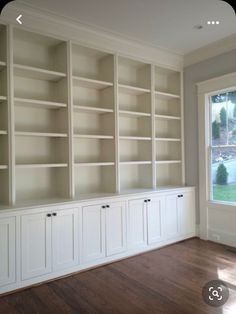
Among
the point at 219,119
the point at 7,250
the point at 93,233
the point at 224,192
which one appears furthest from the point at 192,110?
the point at 7,250

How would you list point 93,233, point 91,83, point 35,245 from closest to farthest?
1. point 35,245
2. point 93,233
3. point 91,83

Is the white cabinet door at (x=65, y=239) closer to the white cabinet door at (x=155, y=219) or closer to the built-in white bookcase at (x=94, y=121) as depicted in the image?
the built-in white bookcase at (x=94, y=121)

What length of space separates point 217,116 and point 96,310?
3.16m

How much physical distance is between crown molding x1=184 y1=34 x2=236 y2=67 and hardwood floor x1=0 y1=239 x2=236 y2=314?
9.39 ft

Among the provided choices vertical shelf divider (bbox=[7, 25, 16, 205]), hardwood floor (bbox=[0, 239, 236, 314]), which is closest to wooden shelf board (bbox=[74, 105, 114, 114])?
vertical shelf divider (bbox=[7, 25, 16, 205])

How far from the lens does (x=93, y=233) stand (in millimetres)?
3164

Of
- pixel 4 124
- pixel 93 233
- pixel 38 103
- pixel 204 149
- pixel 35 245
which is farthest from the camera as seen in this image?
pixel 204 149

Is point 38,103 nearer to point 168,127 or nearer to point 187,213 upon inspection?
point 168,127

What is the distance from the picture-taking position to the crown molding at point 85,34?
2.79 meters

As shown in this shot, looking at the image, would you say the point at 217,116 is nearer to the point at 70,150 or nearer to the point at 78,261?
the point at 70,150

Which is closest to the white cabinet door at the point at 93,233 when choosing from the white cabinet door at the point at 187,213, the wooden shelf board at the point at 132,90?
the white cabinet door at the point at 187,213

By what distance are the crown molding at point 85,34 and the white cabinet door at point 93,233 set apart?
2.09m

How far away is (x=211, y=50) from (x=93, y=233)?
10.3ft

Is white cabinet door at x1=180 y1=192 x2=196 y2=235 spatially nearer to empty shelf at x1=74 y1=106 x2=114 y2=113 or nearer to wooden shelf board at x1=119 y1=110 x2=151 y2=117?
wooden shelf board at x1=119 y1=110 x2=151 y2=117
